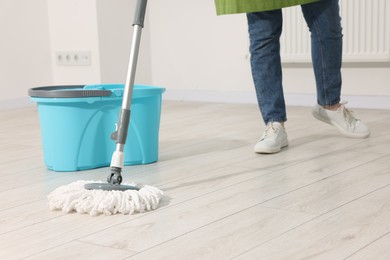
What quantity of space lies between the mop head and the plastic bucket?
1.30ft

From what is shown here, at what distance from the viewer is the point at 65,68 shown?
11.9 feet

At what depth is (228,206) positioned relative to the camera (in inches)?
54.2

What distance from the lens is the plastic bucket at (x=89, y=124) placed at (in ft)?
5.70

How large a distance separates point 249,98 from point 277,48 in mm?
1365

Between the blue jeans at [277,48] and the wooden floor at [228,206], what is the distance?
17 centimetres

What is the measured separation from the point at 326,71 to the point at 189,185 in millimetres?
730

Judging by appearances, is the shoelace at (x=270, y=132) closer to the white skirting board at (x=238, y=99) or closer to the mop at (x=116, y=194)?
the mop at (x=116, y=194)

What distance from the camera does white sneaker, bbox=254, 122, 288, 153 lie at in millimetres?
1943

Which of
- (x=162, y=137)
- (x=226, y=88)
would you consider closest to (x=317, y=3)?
(x=162, y=137)

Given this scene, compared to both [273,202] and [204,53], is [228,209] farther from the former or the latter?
[204,53]

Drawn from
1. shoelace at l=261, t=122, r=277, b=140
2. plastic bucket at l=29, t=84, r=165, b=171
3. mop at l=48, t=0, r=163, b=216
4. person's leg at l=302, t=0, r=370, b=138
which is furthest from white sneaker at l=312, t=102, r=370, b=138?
mop at l=48, t=0, r=163, b=216

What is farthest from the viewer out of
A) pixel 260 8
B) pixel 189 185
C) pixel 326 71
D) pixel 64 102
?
pixel 326 71

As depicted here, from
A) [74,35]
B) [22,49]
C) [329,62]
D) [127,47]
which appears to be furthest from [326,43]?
[22,49]

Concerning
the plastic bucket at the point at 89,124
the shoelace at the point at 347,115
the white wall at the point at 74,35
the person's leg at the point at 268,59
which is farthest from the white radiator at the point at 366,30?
the plastic bucket at the point at 89,124
